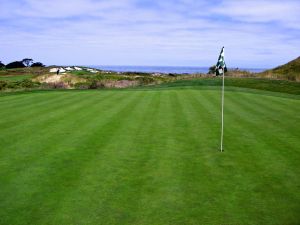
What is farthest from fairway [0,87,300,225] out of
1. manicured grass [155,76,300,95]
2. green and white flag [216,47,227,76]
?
manicured grass [155,76,300,95]

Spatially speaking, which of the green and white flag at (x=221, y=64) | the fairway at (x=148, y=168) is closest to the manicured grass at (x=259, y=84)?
the fairway at (x=148, y=168)

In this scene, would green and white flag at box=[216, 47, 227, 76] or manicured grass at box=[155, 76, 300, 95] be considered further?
manicured grass at box=[155, 76, 300, 95]

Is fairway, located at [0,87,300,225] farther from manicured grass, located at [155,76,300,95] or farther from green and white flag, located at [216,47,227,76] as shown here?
manicured grass, located at [155,76,300,95]

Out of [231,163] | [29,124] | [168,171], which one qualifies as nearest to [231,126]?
[231,163]

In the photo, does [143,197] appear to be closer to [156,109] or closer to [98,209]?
[98,209]

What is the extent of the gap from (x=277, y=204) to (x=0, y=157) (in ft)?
24.7

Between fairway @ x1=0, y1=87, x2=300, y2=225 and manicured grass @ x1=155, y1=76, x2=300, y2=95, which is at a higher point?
manicured grass @ x1=155, y1=76, x2=300, y2=95

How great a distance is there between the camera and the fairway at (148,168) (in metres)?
8.23

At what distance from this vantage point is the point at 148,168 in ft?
35.7

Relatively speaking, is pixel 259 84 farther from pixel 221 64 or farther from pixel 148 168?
pixel 148 168

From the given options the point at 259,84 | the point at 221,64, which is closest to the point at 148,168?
the point at 221,64

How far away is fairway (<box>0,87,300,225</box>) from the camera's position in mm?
8227

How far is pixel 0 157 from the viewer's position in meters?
11.9

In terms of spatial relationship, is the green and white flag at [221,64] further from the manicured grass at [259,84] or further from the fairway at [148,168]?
the manicured grass at [259,84]
